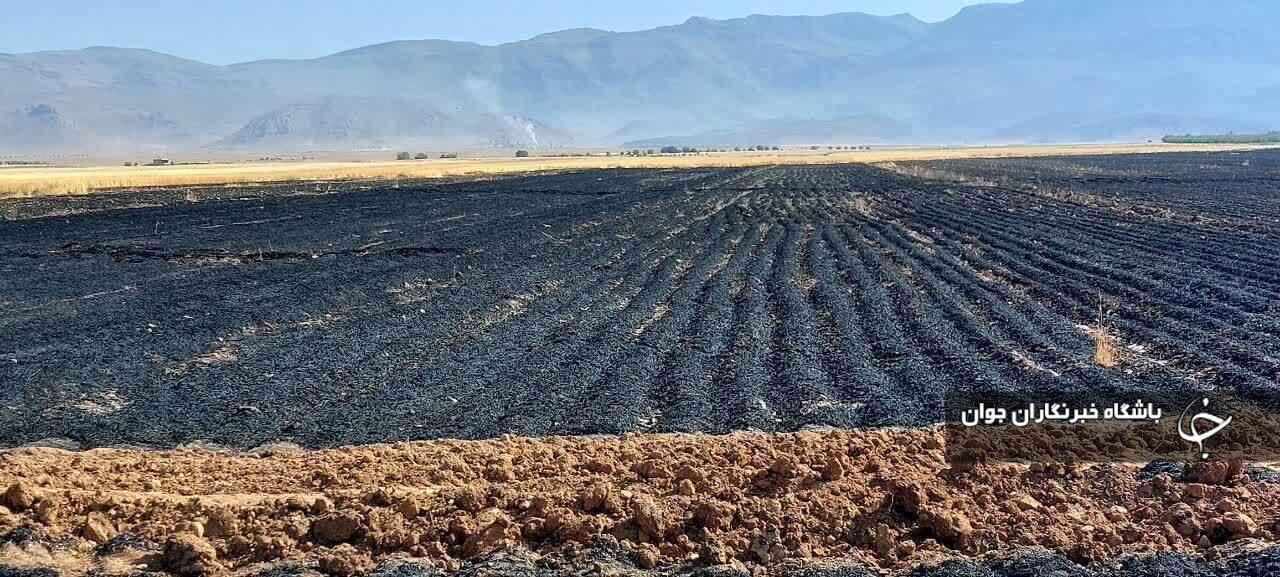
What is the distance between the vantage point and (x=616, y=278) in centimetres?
1427

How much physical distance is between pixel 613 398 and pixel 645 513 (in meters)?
2.86

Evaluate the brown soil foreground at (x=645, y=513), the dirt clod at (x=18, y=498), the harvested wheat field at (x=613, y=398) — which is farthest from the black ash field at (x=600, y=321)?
the dirt clod at (x=18, y=498)

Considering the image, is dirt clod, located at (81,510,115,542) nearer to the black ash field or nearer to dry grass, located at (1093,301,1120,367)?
the black ash field

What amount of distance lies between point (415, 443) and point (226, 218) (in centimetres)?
2242

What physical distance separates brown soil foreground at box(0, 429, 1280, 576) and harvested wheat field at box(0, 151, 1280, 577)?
0.02 meters

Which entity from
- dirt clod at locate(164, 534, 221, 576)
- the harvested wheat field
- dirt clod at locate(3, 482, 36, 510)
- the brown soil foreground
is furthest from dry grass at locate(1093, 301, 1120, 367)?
dirt clod at locate(3, 482, 36, 510)

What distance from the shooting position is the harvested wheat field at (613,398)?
465cm

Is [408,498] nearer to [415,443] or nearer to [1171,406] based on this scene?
[415,443]

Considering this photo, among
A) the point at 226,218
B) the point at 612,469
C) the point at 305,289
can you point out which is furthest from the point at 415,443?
the point at 226,218

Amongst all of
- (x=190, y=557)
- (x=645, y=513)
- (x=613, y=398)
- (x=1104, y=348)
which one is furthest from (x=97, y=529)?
(x=1104, y=348)

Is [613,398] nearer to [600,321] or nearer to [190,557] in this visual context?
[600,321]

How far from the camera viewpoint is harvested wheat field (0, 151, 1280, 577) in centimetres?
465

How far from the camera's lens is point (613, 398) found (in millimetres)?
7625

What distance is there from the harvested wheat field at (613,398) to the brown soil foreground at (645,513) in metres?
0.02
